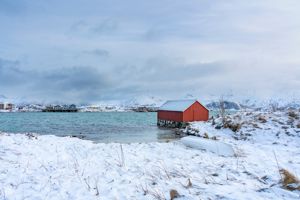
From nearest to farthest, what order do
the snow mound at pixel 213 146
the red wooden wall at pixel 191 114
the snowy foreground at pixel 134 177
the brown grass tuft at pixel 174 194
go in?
1. the brown grass tuft at pixel 174 194
2. the snowy foreground at pixel 134 177
3. the snow mound at pixel 213 146
4. the red wooden wall at pixel 191 114

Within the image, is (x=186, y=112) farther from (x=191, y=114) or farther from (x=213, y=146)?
(x=213, y=146)

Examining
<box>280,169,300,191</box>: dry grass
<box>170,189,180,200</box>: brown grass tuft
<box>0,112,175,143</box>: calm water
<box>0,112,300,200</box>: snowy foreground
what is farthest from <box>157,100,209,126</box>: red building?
<box>170,189,180,200</box>: brown grass tuft

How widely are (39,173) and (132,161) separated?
Result: 418 centimetres

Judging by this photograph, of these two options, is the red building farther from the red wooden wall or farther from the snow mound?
the snow mound

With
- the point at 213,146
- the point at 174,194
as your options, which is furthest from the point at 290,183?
the point at 213,146

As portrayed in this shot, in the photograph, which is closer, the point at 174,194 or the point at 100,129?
the point at 174,194

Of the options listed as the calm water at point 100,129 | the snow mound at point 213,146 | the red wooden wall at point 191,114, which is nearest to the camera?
the snow mound at point 213,146

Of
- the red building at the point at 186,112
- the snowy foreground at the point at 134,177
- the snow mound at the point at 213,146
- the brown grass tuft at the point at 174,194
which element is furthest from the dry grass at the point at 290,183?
the red building at the point at 186,112

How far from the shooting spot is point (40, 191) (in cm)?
757

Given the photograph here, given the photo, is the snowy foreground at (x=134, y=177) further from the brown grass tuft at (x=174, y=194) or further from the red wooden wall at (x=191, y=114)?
the red wooden wall at (x=191, y=114)

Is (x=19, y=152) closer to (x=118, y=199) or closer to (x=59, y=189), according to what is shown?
(x=59, y=189)

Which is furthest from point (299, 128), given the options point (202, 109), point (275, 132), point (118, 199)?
point (202, 109)

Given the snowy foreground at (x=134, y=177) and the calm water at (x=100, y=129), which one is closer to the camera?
the snowy foreground at (x=134, y=177)

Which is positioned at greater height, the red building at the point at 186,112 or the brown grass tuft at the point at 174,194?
the red building at the point at 186,112
